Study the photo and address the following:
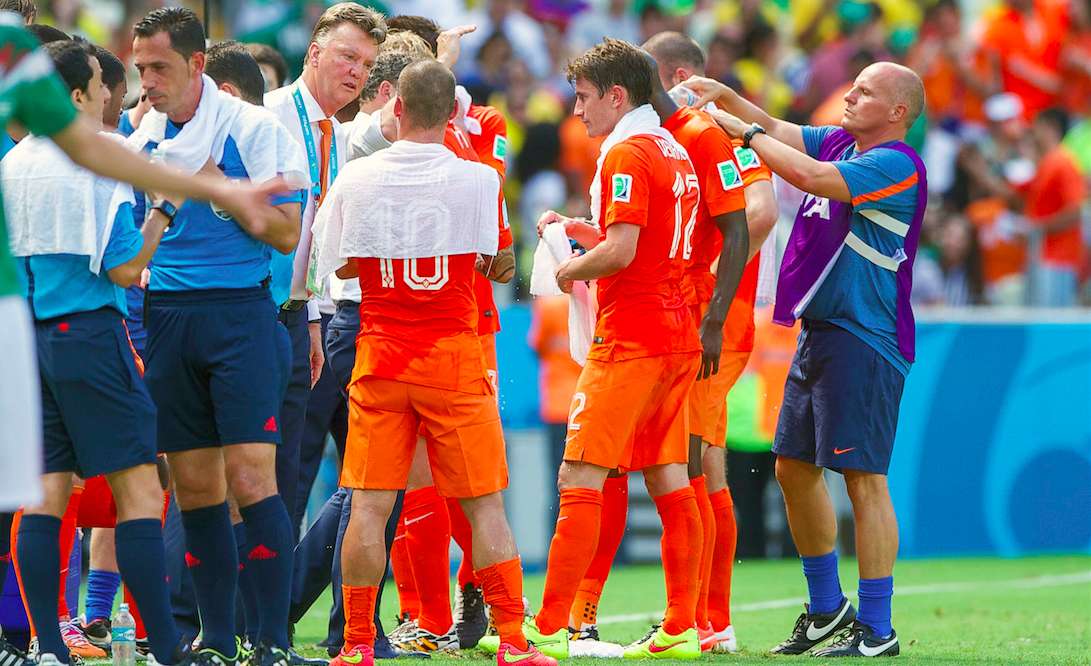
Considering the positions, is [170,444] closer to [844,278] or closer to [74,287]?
[74,287]

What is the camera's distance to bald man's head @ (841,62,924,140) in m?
7.58

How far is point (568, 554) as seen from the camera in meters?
6.84

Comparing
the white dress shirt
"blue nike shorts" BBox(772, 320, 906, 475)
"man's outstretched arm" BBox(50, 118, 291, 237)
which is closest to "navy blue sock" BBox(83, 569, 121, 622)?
the white dress shirt

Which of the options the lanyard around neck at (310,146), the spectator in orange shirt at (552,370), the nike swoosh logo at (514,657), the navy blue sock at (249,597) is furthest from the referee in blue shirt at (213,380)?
the spectator in orange shirt at (552,370)

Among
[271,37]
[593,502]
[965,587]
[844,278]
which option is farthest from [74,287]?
[271,37]

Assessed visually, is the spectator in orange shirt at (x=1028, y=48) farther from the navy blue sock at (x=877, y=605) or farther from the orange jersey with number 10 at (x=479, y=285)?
the orange jersey with number 10 at (x=479, y=285)

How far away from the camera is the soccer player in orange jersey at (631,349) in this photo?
683cm

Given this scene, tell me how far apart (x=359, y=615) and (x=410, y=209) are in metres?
1.53

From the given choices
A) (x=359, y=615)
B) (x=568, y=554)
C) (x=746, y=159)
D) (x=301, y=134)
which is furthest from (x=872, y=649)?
(x=301, y=134)

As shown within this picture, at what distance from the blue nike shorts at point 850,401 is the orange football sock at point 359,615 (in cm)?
233

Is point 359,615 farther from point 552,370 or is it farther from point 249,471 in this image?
point 552,370

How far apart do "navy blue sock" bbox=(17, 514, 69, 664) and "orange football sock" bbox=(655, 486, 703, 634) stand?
8.13ft

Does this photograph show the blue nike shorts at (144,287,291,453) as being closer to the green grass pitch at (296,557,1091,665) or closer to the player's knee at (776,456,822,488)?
the green grass pitch at (296,557,1091,665)

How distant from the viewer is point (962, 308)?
14188 mm
